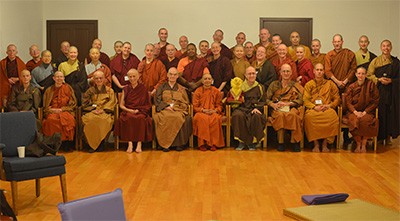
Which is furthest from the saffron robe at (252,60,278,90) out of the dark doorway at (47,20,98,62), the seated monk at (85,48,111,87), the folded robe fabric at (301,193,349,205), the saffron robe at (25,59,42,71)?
the dark doorway at (47,20,98,62)

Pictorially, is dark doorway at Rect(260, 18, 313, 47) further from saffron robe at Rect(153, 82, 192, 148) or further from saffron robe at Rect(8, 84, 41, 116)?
saffron robe at Rect(8, 84, 41, 116)

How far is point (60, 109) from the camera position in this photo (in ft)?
26.6

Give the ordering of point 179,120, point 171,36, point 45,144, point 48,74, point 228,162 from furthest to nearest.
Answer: point 171,36
point 48,74
point 179,120
point 228,162
point 45,144

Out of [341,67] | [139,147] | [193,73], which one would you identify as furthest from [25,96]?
[341,67]

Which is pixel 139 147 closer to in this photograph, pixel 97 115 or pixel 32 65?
pixel 97 115

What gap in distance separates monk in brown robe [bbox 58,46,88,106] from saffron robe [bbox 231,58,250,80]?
82.0 inches

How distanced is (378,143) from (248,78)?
2.15 m

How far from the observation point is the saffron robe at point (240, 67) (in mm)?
8680

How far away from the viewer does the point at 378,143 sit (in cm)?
882

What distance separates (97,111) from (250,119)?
200 centimetres

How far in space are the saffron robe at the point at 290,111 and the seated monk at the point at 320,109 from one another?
94mm

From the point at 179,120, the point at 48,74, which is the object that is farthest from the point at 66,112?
the point at 179,120

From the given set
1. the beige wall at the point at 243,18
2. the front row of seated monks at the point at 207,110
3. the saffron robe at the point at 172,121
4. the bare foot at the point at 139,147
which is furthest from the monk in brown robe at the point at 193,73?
the beige wall at the point at 243,18

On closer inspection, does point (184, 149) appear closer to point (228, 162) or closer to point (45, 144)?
point (228, 162)
